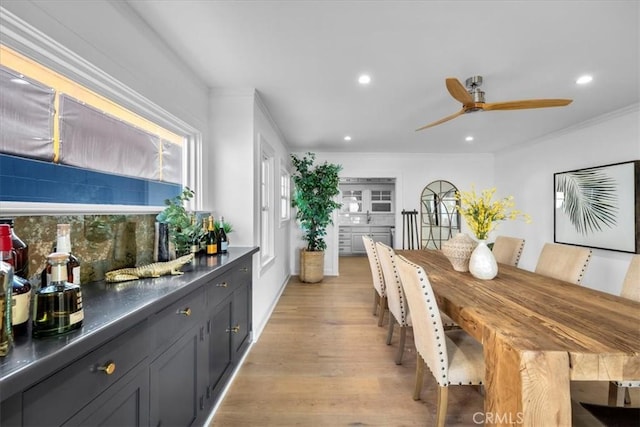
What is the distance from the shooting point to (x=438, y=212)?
5.73m

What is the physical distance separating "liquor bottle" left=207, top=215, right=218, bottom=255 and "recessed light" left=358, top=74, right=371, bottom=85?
5.96ft

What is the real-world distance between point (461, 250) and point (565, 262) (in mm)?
874

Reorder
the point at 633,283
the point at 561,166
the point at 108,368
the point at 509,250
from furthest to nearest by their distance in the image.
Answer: the point at 561,166 < the point at 509,250 < the point at 633,283 < the point at 108,368

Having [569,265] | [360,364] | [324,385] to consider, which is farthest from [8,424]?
[569,265]

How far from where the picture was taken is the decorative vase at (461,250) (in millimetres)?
2291

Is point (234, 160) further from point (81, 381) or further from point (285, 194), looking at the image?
point (285, 194)

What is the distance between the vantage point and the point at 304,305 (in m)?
3.75

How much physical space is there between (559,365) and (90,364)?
1590 mm

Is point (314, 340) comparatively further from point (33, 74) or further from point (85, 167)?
point (33, 74)

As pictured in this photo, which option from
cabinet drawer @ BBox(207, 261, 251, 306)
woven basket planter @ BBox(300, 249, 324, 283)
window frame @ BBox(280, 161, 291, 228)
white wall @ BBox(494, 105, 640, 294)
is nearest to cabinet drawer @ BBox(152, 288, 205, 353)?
cabinet drawer @ BBox(207, 261, 251, 306)

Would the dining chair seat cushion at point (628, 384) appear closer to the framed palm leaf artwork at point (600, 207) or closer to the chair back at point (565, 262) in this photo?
the chair back at point (565, 262)

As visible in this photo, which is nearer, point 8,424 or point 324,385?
point 8,424

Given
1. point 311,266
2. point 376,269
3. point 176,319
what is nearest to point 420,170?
point 311,266

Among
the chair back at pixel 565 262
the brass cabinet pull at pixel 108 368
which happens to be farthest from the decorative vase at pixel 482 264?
the brass cabinet pull at pixel 108 368
